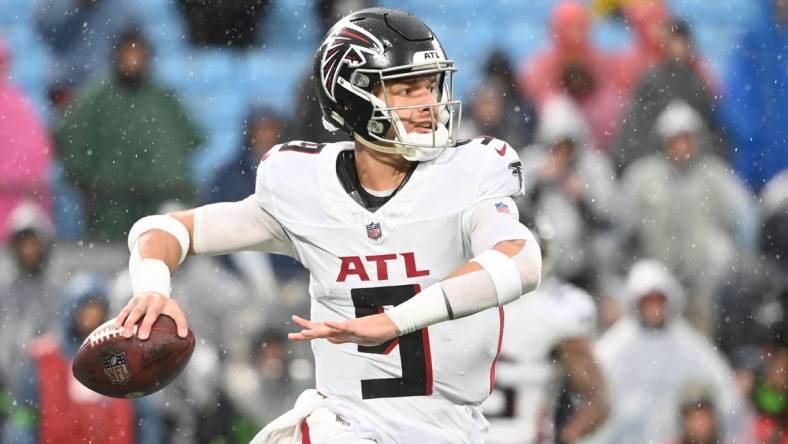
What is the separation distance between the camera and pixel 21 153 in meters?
6.79

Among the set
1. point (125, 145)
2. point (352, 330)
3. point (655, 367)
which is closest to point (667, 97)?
point (655, 367)

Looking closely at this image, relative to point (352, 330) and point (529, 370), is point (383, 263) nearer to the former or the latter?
point (352, 330)

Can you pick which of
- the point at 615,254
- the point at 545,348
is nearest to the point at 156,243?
the point at 545,348

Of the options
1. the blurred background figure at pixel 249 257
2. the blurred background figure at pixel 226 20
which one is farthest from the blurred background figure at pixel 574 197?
the blurred background figure at pixel 226 20

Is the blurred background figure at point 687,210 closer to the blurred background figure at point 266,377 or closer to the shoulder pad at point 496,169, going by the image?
the blurred background figure at point 266,377

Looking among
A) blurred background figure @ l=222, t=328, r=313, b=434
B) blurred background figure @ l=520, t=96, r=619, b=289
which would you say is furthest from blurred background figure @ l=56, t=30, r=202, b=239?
blurred background figure @ l=520, t=96, r=619, b=289

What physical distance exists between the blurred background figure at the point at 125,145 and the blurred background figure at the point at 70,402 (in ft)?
1.56

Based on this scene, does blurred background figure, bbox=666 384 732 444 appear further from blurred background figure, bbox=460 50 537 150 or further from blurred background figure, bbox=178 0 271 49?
blurred background figure, bbox=178 0 271 49

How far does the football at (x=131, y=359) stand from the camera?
3.22 meters

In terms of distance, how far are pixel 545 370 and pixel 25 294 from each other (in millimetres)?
2307

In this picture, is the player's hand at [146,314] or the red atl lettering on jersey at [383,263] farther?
the red atl lettering on jersey at [383,263]

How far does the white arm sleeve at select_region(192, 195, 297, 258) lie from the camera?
3604mm

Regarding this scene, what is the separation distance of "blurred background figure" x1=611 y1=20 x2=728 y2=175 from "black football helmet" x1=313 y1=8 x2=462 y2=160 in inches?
136

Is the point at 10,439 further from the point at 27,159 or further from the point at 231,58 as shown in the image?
the point at 231,58
